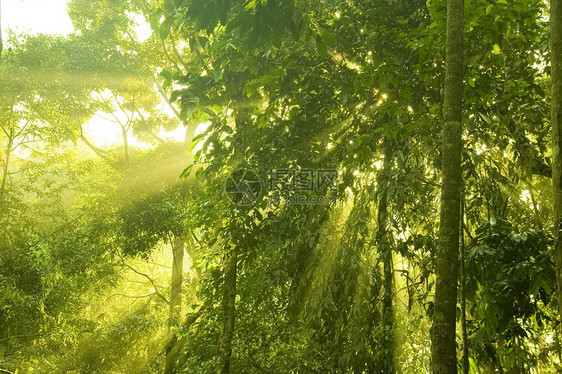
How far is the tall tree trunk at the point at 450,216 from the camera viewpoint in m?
2.28

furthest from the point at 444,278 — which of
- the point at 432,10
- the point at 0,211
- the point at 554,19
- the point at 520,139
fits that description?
the point at 0,211

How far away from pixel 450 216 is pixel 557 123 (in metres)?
0.67

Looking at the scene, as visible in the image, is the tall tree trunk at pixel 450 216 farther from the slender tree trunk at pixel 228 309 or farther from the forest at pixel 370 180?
the slender tree trunk at pixel 228 309

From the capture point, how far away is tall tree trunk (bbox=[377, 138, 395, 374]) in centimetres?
456

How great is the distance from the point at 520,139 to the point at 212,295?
3.93 m

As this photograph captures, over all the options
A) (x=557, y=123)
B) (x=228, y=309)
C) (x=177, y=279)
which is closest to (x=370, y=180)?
(x=228, y=309)

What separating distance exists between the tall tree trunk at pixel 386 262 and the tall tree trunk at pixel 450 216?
1946mm

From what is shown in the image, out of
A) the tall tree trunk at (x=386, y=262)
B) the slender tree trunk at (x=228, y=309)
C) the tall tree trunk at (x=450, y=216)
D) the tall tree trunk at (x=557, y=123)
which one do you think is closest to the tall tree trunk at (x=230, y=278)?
the slender tree trunk at (x=228, y=309)

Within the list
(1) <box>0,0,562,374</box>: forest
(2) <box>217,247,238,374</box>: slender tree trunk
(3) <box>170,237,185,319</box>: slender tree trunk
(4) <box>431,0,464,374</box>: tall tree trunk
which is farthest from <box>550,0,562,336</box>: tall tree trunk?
(3) <box>170,237,185,319</box>: slender tree trunk

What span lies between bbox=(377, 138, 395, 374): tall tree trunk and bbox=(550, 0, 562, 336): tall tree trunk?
236 cm

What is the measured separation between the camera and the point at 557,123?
2092mm

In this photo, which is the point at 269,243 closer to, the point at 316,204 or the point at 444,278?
the point at 316,204

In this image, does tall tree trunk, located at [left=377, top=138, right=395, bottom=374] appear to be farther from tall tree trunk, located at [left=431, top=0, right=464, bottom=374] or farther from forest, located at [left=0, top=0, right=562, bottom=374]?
tall tree trunk, located at [left=431, top=0, right=464, bottom=374]

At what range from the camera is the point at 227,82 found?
466 cm
